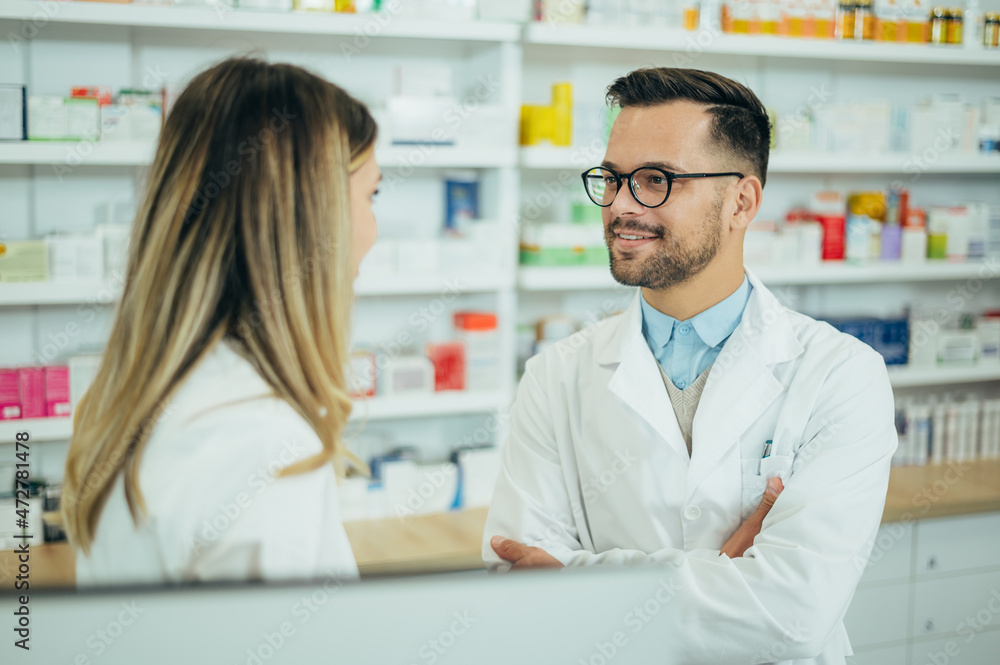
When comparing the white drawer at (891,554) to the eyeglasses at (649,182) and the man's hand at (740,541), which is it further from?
the eyeglasses at (649,182)

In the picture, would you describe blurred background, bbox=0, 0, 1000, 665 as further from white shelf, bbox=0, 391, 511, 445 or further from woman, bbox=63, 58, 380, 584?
woman, bbox=63, 58, 380, 584

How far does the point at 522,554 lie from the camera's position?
1343 millimetres

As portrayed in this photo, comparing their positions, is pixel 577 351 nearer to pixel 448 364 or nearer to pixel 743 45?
pixel 448 364

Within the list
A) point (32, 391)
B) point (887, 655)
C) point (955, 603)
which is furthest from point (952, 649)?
point (32, 391)

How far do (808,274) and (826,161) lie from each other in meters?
0.40

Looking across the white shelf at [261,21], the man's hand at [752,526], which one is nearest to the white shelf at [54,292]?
the white shelf at [261,21]

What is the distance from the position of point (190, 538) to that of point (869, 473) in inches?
39.2

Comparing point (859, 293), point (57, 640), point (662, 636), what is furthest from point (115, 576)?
point (859, 293)

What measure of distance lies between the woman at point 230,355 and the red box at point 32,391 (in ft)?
5.70

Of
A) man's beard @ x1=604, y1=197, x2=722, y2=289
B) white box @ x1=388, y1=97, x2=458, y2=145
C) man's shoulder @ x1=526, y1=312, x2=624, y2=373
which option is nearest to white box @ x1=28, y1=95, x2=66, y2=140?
white box @ x1=388, y1=97, x2=458, y2=145

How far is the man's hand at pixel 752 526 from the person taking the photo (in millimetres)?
1300

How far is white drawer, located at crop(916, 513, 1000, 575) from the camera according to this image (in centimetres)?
273

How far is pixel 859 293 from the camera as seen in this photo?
3473 millimetres

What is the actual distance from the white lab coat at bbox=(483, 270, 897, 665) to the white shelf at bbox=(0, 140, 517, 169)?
1.15 meters
